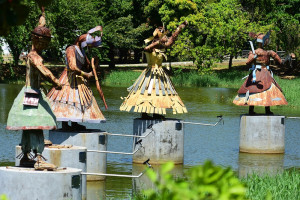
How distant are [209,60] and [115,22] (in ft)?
22.0

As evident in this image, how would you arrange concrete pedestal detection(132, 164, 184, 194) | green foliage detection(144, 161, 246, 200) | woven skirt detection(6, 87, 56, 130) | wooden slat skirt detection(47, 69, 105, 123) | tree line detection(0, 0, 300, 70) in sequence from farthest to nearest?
tree line detection(0, 0, 300, 70), wooden slat skirt detection(47, 69, 105, 123), concrete pedestal detection(132, 164, 184, 194), woven skirt detection(6, 87, 56, 130), green foliage detection(144, 161, 246, 200)

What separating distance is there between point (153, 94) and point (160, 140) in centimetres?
78

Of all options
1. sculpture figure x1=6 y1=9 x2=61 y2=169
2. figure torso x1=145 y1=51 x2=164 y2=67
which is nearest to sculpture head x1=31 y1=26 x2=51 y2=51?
sculpture figure x1=6 y1=9 x2=61 y2=169

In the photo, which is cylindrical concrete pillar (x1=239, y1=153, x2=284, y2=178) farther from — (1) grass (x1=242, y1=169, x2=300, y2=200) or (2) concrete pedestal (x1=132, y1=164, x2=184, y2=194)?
(1) grass (x1=242, y1=169, x2=300, y2=200)

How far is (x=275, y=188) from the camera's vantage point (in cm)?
830

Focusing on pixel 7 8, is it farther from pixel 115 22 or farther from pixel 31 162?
pixel 115 22

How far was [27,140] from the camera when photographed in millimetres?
7551

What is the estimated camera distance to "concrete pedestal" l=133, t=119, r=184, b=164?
11.8 metres

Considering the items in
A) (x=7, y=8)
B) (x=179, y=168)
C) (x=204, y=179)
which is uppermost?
(x=7, y=8)

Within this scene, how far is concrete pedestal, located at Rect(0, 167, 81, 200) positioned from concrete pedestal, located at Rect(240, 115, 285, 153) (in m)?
7.03

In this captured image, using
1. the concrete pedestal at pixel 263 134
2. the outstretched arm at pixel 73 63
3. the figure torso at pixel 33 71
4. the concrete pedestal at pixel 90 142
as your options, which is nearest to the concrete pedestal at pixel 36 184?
the figure torso at pixel 33 71

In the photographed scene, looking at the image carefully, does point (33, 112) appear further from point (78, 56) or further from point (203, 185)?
point (203, 185)

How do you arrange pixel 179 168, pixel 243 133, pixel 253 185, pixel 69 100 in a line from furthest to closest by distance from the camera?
pixel 243 133, pixel 179 168, pixel 69 100, pixel 253 185

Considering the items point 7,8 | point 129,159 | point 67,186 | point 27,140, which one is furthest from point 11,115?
point 129,159
